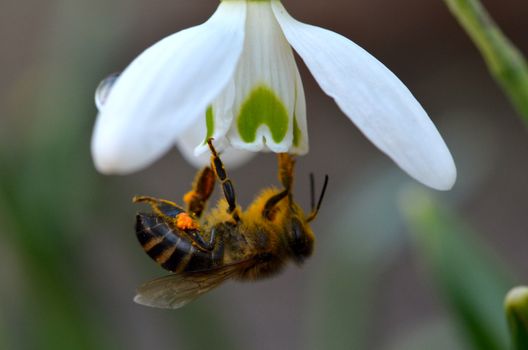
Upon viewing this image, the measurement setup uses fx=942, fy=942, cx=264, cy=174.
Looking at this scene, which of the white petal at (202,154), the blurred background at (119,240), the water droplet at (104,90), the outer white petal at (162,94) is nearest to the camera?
the outer white petal at (162,94)

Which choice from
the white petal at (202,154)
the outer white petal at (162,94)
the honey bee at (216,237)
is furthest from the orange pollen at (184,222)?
the outer white petal at (162,94)

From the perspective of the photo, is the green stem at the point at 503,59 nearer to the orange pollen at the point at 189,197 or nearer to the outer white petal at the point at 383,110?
the outer white petal at the point at 383,110

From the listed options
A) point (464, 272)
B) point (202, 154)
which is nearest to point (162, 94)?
point (202, 154)

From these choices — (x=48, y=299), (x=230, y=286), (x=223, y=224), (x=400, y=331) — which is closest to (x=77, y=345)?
(x=48, y=299)

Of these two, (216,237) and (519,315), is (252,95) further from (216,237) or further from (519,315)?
(519,315)

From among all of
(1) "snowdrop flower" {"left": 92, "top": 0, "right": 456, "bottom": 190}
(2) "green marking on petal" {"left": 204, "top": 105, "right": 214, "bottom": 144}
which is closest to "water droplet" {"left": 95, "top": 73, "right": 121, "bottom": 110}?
(1) "snowdrop flower" {"left": 92, "top": 0, "right": 456, "bottom": 190}

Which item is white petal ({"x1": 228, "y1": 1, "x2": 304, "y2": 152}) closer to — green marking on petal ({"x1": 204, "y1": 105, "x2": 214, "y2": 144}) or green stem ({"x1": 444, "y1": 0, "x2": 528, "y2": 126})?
green marking on petal ({"x1": 204, "y1": 105, "x2": 214, "y2": 144})
